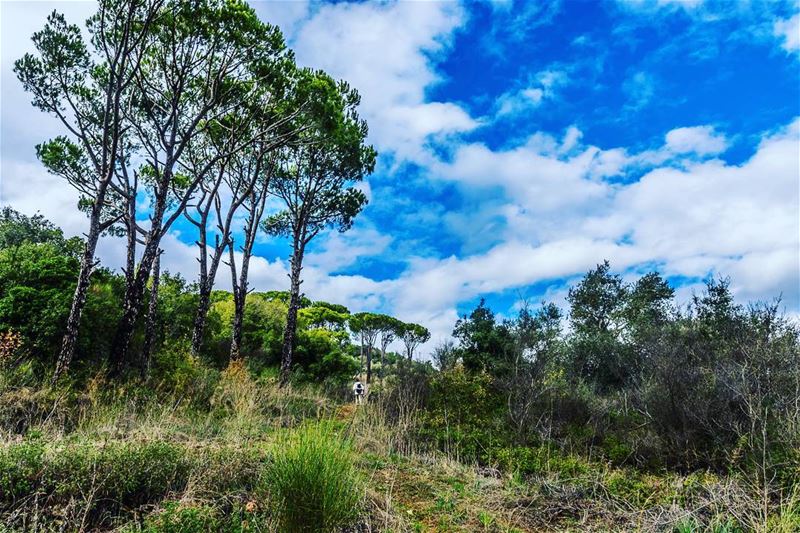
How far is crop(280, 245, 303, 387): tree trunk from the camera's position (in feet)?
54.9

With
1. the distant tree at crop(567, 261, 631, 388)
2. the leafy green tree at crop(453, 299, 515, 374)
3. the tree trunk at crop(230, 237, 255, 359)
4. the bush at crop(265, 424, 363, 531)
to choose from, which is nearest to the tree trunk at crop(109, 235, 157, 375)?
the tree trunk at crop(230, 237, 255, 359)

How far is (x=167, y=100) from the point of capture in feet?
39.7

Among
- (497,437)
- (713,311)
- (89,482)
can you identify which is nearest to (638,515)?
(497,437)

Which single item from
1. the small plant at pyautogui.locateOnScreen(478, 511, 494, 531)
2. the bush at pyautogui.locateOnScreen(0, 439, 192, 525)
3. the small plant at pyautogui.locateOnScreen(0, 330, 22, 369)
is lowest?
the small plant at pyautogui.locateOnScreen(478, 511, 494, 531)

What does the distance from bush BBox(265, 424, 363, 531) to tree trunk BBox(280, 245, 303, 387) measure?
1317 centimetres

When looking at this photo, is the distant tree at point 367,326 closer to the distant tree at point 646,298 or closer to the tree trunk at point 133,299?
the distant tree at point 646,298

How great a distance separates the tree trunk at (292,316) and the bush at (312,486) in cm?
1317

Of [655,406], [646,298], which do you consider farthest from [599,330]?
[655,406]

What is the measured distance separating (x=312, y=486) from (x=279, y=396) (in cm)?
→ 753

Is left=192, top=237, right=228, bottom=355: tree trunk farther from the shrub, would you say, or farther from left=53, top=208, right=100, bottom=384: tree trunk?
the shrub

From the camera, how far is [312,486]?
3221 millimetres

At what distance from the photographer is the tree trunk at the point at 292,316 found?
16734 mm

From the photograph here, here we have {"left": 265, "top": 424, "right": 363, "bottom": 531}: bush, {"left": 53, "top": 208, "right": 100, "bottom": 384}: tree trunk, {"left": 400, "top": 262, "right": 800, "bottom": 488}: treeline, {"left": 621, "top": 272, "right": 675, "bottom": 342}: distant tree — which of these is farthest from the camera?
{"left": 621, "top": 272, "right": 675, "bottom": 342}: distant tree

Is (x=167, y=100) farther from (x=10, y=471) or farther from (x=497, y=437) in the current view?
(x=497, y=437)
